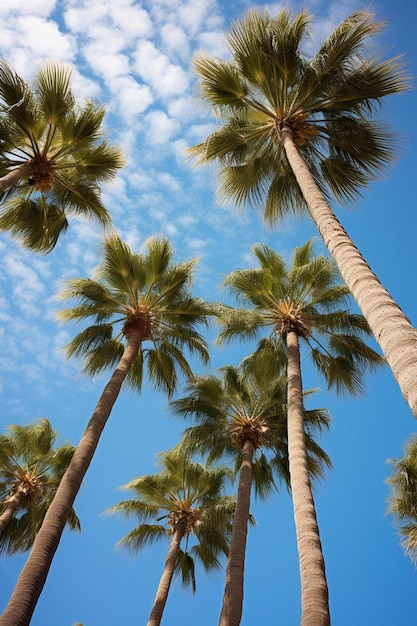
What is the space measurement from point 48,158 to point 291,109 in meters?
6.07

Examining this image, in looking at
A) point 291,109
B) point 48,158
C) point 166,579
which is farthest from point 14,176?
point 166,579

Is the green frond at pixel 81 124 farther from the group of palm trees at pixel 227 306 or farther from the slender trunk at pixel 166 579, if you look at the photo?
the slender trunk at pixel 166 579

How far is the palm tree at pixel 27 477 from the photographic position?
57.6 feet

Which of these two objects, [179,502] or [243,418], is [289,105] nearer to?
[243,418]

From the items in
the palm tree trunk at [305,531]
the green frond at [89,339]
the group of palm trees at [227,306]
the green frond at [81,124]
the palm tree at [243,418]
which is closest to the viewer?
the palm tree trunk at [305,531]

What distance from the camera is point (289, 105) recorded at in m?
11.1

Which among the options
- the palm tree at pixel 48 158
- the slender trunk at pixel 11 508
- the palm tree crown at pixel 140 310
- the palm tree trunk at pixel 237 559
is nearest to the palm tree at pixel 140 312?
the palm tree crown at pixel 140 310

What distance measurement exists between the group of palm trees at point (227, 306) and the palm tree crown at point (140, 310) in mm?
40

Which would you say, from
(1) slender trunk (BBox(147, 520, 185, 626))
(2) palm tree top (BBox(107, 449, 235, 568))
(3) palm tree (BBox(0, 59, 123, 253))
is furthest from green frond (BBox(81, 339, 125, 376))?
(1) slender trunk (BBox(147, 520, 185, 626))

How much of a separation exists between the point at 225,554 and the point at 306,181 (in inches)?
518

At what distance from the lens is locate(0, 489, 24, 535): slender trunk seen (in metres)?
16.8

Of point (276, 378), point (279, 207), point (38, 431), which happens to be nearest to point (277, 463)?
point (276, 378)

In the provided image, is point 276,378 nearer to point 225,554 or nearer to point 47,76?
point 225,554

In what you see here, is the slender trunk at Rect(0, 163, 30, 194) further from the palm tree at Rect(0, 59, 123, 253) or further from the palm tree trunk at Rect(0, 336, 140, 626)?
the palm tree trunk at Rect(0, 336, 140, 626)
